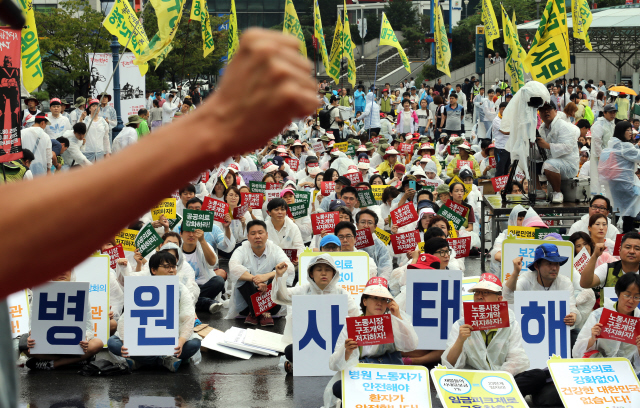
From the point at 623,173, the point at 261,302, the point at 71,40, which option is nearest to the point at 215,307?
the point at 261,302

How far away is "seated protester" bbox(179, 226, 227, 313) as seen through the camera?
9.40m

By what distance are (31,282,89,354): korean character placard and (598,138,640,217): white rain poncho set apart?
26.0ft

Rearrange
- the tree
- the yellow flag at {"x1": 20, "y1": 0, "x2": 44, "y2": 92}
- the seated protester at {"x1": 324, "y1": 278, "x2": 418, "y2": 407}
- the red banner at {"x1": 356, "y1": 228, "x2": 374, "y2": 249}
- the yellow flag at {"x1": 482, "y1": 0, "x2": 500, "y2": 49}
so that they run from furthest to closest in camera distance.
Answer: the tree
the yellow flag at {"x1": 482, "y1": 0, "x2": 500, "y2": 49}
the yellow flag at {"x1": 20, "y1": 0, "x2": 44, "y2": 92}
the red banner at {"x1": 356, "y1": 228, "x2": 374, "y2": 249}
the seated protester at {"x1": 324, "y1": 278, "x2": 418, "y2": 407}

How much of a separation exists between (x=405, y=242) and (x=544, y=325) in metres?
2.47

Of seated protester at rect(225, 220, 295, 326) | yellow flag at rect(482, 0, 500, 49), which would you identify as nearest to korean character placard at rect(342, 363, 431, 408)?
seated protester at rect(225, 220, 295, 326)

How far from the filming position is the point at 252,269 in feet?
30.3

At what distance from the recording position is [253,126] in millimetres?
877

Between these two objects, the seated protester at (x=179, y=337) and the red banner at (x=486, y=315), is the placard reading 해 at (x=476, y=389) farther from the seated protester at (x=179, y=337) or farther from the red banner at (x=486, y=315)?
the seated protester at (x=179, y=337)

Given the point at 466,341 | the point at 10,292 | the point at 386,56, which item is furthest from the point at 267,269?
the point at 386,56

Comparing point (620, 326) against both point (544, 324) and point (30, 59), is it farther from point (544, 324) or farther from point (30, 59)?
point (30, 59)

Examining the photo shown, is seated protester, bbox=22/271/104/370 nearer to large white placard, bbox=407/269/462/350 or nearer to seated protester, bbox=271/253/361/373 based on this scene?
seated protester, bbox=271/253/361/373

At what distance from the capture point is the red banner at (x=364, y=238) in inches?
363

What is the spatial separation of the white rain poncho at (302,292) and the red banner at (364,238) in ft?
5.30

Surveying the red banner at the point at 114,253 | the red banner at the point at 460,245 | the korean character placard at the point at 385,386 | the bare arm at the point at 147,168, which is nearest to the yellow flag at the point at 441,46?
the red banner at the point at 460,245
